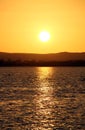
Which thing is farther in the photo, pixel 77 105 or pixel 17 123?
pixel 77 105

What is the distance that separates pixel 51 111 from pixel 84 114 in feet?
21.0

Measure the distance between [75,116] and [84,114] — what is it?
1937mm

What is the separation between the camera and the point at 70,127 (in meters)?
47.2

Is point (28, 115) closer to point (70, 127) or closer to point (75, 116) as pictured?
point (75, 116)

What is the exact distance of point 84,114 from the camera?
184 feet

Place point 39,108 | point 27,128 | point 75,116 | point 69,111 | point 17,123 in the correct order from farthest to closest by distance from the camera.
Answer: point 39,108, point 69,111, point 75,116, point 17,123, point 27,128

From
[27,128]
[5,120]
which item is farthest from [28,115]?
[27,128]

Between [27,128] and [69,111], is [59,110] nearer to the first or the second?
[69,111]

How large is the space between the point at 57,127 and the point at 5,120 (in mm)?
8095

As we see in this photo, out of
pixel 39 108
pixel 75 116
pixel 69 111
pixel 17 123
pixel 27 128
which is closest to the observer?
pixel 27 128

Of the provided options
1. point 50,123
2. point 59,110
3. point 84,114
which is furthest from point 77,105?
point 50,123

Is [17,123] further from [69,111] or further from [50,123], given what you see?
[69,111]

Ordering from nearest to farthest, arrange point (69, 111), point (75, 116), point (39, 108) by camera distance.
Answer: point (75, 116) < point (69, 111) < point (39, 108)

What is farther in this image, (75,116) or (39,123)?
(75,116)
